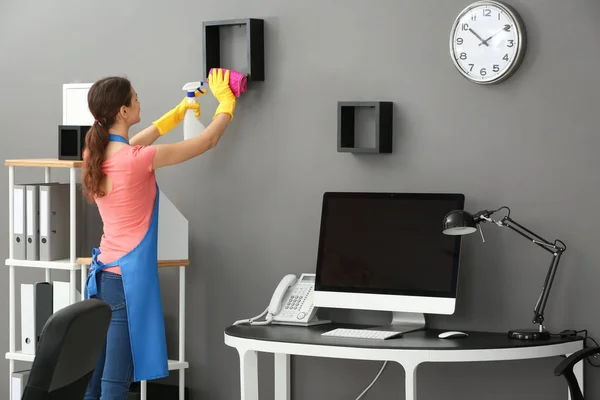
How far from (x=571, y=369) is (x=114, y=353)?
1.62 meters

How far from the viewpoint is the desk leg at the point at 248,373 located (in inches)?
143

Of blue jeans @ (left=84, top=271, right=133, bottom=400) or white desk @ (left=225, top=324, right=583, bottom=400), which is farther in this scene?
blue jeans @ (left=84, top=271, right=133, bottom=400)

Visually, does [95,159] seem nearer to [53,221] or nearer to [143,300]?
→ [143,300]

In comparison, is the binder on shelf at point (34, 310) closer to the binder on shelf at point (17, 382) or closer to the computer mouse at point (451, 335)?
the binder on shelf at point (17, 382)

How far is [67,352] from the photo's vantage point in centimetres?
221

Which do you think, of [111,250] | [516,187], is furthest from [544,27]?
[111,250]

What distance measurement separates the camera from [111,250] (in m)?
3.69

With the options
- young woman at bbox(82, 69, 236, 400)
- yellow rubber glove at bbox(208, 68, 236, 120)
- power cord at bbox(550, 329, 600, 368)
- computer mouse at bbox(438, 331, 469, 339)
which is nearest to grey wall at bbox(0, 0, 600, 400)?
power cord at bbox(550, 329, 600, 368)

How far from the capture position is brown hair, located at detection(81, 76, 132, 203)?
143 inches

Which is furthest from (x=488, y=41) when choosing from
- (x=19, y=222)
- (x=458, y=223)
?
(x=19, y=222)

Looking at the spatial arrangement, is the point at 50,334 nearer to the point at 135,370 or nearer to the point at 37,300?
the point at 135,370

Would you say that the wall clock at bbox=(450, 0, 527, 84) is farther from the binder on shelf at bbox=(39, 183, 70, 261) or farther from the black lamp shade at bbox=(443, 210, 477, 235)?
the binder on shelf at bbox=(39, 183, 70, 261)

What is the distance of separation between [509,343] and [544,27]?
1147 millimetres

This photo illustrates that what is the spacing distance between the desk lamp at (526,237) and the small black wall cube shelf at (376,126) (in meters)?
0.50
